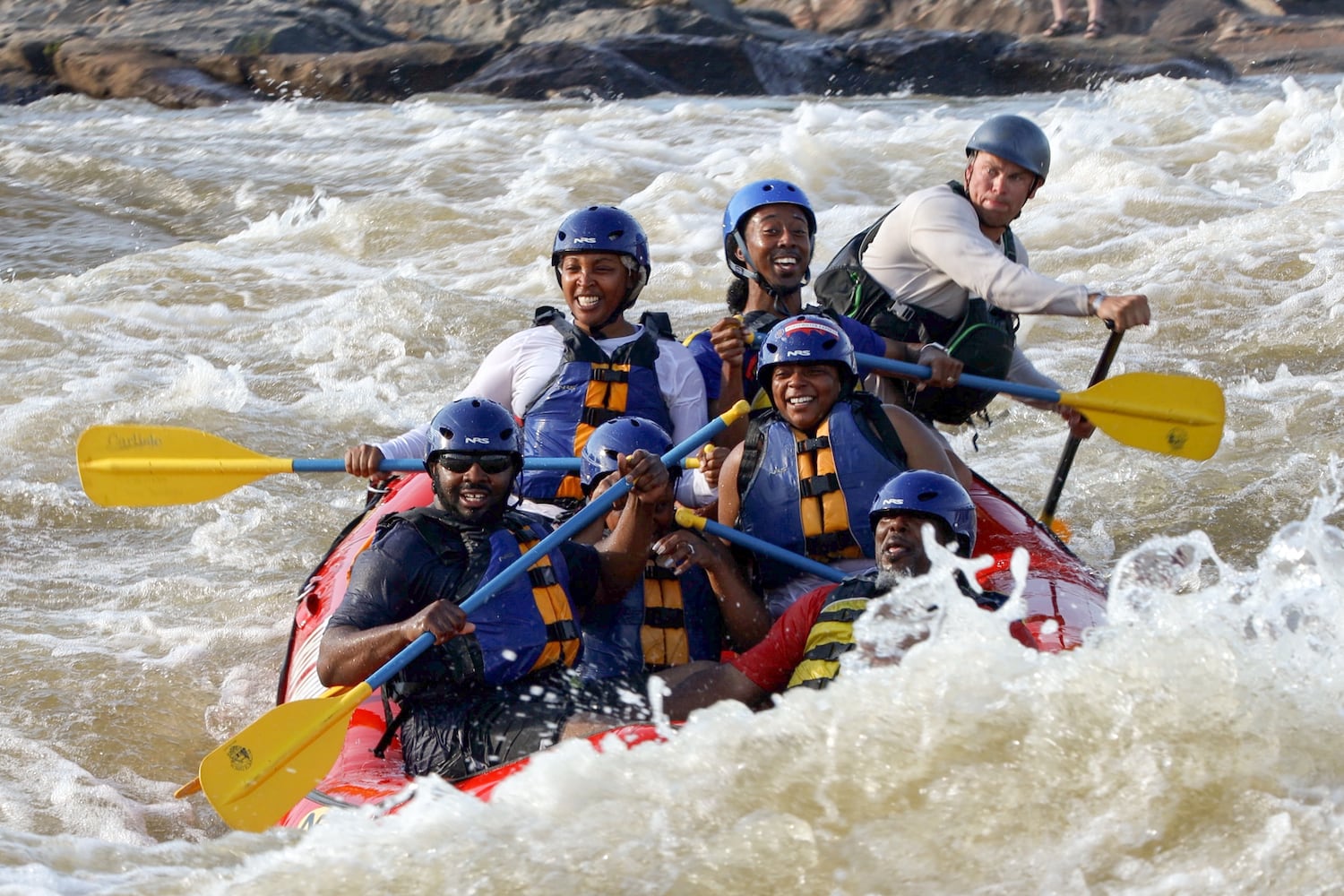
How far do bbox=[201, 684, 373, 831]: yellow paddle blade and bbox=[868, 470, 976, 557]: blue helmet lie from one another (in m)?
1.29

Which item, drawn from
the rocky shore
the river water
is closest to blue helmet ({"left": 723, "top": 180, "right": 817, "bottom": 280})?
the river water

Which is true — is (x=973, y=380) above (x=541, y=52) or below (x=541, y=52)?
below

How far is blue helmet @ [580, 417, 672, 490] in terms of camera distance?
4266 mm

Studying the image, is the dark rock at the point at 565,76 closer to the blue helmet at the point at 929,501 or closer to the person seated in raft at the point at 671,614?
the person seated in raft at the point at 671,614

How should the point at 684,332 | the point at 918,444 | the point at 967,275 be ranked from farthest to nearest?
the point at 684,332
the point at 967,275
the point at 918,444

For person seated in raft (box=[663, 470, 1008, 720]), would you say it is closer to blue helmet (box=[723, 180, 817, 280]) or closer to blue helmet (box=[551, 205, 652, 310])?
blue helmet (box=[551, 205, 652, 310])

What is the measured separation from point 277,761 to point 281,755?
2 centimetres

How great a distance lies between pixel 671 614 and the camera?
13.6 feet

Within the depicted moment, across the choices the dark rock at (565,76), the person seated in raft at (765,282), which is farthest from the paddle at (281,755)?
the dark rock at (565,76)

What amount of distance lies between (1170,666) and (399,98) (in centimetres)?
1660

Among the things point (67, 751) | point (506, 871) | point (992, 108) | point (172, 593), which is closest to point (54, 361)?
point (172, 593)

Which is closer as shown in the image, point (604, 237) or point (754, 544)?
point (754, 544)

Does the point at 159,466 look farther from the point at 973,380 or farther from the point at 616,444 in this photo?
the point at 973,380

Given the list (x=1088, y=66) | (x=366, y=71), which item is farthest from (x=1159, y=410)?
(x=1088, y=66)
